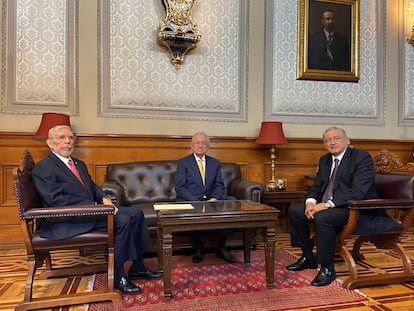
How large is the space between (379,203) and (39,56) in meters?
3.78

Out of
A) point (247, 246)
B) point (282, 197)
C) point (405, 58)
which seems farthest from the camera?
point (405, 58)

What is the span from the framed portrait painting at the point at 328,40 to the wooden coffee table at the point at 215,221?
2.73 meters

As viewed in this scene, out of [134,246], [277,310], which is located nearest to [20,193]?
[134,246]

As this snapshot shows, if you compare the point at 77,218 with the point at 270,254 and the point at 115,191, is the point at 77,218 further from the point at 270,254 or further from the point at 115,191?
the point at 270,254

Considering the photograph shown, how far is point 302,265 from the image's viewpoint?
3.03 metres

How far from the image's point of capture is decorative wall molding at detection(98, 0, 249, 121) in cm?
416

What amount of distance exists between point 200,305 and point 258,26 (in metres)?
3.58

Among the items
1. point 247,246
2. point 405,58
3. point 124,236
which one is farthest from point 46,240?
point 405,58

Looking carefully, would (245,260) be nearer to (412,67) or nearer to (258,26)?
(258,26)

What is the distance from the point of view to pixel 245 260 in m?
3.19

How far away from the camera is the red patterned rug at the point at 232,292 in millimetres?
2318

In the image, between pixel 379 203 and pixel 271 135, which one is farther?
pixel 271 135

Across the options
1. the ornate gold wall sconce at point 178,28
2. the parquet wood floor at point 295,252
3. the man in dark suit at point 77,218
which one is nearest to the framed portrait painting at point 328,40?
the ornate gold wall sconce at point 178,28

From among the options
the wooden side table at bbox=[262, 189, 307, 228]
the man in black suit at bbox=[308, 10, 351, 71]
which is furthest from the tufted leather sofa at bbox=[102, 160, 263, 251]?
the man in black suit at bbox=[308, 10, 351, 71]
